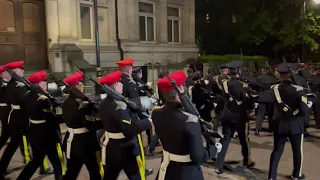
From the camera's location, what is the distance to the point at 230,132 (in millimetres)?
6941

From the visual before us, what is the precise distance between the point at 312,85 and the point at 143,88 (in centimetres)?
555

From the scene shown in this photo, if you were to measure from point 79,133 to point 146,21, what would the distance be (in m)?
15.5

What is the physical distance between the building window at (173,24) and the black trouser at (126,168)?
58.2 feet

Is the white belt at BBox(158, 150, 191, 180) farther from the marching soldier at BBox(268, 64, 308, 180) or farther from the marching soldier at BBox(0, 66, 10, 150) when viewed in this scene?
the marching soldier at BBox(0, 66, 10, 150)

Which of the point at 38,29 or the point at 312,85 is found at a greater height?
the point at 38,29

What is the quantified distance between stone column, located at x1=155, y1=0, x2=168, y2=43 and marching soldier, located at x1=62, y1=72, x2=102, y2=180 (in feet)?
51.5

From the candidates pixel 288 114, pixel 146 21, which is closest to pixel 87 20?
pixel 146 21

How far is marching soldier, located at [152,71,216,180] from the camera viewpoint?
3.71 metres

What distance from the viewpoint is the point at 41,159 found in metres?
5.90

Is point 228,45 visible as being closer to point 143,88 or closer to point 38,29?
point 38,29

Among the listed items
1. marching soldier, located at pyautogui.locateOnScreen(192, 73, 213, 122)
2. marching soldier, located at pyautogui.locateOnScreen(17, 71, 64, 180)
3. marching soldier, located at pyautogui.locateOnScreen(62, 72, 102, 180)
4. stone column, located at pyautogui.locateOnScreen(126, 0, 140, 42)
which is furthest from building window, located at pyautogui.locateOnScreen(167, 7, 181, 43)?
marching soldier, located at pyautogui.locateOnScreen(62, 72, 102, 180)

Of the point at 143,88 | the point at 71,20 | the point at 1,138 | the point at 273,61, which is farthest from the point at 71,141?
the point at 273,61

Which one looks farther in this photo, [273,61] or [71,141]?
[273,61]

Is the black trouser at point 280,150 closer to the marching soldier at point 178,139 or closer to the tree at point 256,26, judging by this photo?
the marching soldier at point 178,139
